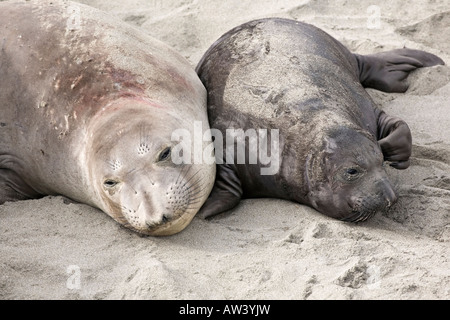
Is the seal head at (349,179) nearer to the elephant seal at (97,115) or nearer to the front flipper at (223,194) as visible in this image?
the front flipper at (223,194)

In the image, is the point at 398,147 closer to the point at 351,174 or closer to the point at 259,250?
the point at 351,174

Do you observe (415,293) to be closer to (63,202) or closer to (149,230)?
(149,230)

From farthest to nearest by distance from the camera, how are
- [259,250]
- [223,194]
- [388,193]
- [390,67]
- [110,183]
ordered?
[390,67]
[223,194]
[388,193]
[110,183]
[259,250]

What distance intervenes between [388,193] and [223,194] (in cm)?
105

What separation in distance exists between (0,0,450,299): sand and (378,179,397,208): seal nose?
14 cm

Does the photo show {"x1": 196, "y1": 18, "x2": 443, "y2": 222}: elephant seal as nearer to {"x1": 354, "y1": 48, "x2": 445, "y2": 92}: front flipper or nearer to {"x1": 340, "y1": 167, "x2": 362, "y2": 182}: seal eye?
{"x1": 340, "y1": 167, "x2": 362, "y2": 182}: seal eye

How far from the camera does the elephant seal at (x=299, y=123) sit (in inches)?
185

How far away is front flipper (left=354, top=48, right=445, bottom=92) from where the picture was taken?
6.30 meters

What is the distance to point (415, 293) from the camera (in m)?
3.74

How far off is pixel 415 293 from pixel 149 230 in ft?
4.91

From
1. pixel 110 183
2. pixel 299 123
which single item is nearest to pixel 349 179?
pixel 299 123

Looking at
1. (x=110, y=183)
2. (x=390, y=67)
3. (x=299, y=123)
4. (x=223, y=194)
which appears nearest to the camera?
(x=110, y=183)

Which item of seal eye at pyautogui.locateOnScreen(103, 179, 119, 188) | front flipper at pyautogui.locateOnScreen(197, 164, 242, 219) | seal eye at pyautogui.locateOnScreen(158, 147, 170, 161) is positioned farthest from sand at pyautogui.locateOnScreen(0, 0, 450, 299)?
seal eye at pyautogui.locateOnScreen(158, 147, 170, 161)

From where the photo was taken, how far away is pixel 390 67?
6387 millimetres
